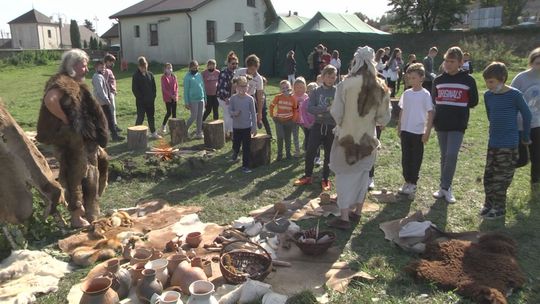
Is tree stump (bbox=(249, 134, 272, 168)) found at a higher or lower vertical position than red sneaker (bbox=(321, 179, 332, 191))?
higher

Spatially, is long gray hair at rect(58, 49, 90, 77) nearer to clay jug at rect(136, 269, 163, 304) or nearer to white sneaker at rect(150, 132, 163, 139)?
clay jug at rect(136, 269, 163, 304)

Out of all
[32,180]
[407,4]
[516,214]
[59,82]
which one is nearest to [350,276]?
[516,214]

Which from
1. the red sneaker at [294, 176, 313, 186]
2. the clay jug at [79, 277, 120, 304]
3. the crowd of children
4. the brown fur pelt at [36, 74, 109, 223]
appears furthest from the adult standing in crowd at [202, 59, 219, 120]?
the clay jug at [79, 277, 120, 304]

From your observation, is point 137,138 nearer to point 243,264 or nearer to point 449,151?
point 243,264

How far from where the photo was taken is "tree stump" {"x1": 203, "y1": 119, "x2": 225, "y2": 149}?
9031mm

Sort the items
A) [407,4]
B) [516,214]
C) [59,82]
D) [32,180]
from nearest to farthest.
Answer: [32,180], [59,82], [516,214], [407,4]

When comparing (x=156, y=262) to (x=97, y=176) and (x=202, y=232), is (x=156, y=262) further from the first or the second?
(x=97, y=176)

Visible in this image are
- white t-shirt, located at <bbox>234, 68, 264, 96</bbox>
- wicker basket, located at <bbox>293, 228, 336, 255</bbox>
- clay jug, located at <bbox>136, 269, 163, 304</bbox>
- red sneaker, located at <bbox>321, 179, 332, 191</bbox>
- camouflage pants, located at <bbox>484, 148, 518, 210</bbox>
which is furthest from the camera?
white t-shirt, located at <bbox>234, 68, 264, 96</bbox>

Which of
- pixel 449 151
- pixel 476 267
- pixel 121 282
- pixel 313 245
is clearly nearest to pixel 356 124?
pixel 313 245

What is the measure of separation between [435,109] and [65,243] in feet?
16.2

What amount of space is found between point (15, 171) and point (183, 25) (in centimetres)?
2874

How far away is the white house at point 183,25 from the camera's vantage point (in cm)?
3073

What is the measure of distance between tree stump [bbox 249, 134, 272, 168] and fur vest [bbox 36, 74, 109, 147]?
11.0ft

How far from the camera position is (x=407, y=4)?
126 feet
